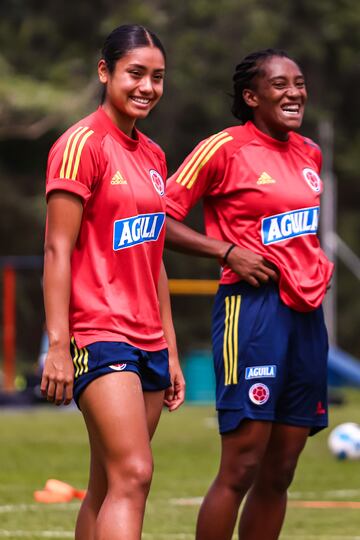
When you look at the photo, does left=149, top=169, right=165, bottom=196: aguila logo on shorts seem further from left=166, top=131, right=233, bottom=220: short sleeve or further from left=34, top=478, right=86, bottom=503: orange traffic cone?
left=34, top=478, right=86, bottom=503: orange traffic cone

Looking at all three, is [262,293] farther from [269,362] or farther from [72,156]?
[72,156]

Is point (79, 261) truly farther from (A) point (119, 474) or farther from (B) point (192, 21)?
(B) point (192, 21)

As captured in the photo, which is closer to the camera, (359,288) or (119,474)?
(119,474)

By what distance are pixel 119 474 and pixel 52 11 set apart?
92.1 ft

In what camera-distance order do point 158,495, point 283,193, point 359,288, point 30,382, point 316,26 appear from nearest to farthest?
point 283,193 → point 158,495 → point 30,382 → point 316,26 → point 359,288

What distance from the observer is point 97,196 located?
5.32 m

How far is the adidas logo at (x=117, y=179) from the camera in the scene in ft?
17.5

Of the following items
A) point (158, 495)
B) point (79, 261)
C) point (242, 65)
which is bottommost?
point (158, 495)

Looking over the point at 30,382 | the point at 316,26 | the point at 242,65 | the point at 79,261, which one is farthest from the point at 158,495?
the point at 316,26

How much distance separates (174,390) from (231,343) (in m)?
0.58

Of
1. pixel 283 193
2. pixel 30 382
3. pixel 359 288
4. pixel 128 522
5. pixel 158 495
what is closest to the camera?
pixel 128 522

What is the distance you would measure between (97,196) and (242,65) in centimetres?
155

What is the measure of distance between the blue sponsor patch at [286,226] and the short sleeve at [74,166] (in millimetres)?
1173

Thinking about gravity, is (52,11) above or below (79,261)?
above
